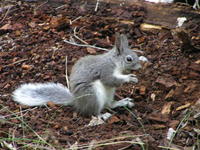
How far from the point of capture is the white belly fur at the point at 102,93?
4113mm

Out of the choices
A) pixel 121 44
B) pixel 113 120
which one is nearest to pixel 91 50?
pixel 121 44

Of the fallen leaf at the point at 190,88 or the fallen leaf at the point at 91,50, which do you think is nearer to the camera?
the fallen leaf at the point at 190,88

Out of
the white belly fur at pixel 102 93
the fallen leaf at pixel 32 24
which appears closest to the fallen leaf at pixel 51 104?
Answer: the white belly fur at pixel 102 93

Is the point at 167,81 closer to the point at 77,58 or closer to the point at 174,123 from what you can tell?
the point at 174,123

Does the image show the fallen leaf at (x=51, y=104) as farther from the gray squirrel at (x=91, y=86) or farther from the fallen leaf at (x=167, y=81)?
the fallen leaf at (x=167, y=81)

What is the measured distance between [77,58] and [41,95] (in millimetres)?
920

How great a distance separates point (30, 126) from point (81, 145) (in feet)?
2.14

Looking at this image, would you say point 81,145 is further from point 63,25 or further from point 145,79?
point 63,25

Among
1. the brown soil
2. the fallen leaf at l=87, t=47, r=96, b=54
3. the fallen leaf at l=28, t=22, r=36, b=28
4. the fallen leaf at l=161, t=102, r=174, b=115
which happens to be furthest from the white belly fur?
the fallen leaf at l=28, t=22, r=36, b=28

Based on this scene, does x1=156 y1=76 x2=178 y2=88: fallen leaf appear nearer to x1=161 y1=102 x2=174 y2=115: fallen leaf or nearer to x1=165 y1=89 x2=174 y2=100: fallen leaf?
x1=165 y1=89 x2=174 y2=100: fallen leaf

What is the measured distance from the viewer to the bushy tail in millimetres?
4234

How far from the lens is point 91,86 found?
4.09 metres

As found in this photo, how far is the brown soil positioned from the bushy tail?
0.07 meters

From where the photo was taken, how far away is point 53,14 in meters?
6.04
